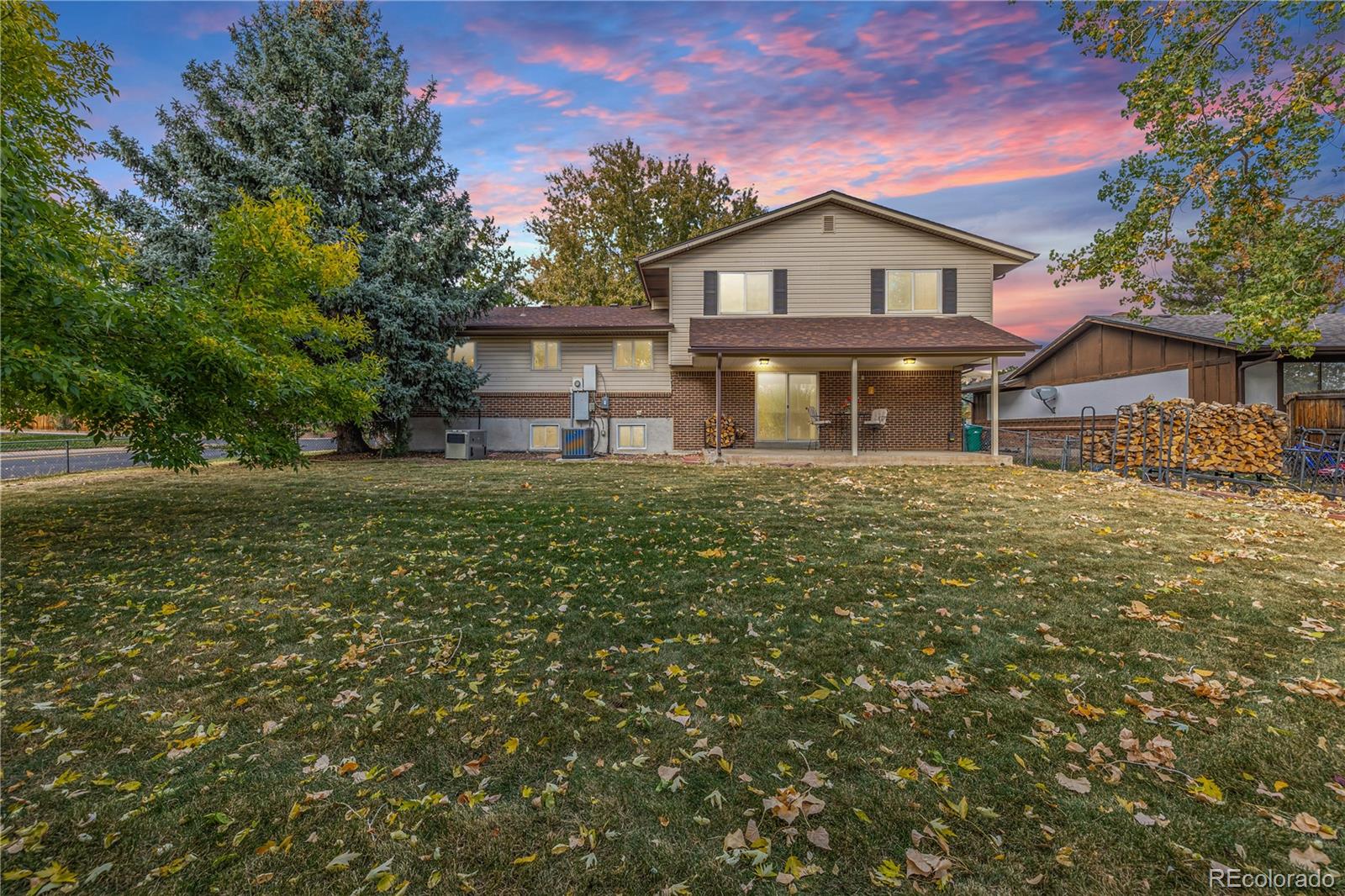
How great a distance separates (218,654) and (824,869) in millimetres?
4141

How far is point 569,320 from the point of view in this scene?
18.2 meters

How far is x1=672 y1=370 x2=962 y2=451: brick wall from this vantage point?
1617 centimetres

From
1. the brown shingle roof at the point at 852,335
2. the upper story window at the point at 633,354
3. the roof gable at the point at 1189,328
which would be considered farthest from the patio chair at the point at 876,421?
the upper story window at the point at 633,354

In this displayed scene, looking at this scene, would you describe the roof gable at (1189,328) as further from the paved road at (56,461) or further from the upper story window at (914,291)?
the paved road at (56,461)

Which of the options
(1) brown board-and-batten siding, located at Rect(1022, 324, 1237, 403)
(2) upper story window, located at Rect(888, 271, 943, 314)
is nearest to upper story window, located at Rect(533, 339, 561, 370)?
(2) upper story window, located at Rect(888, 271, 943, 314)

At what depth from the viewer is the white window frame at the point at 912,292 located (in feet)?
53.3

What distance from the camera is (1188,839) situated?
2.09m

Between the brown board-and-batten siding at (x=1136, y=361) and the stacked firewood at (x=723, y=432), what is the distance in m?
13.9

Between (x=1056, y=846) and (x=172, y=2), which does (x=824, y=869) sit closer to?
→ (x=1056, y=846)

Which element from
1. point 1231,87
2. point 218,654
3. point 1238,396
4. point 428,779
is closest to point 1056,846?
point 428,779

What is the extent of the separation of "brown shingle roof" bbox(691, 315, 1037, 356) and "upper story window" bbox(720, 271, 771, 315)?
0.50m

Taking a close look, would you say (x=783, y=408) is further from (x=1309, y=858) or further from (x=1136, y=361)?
(x=1309, y=858)

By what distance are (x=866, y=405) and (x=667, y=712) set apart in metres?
15.1

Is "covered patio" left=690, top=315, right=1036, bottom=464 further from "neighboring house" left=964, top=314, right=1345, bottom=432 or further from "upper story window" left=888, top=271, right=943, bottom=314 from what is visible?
"neighboring house" left=964, top=314, right=1345, bottom=432
